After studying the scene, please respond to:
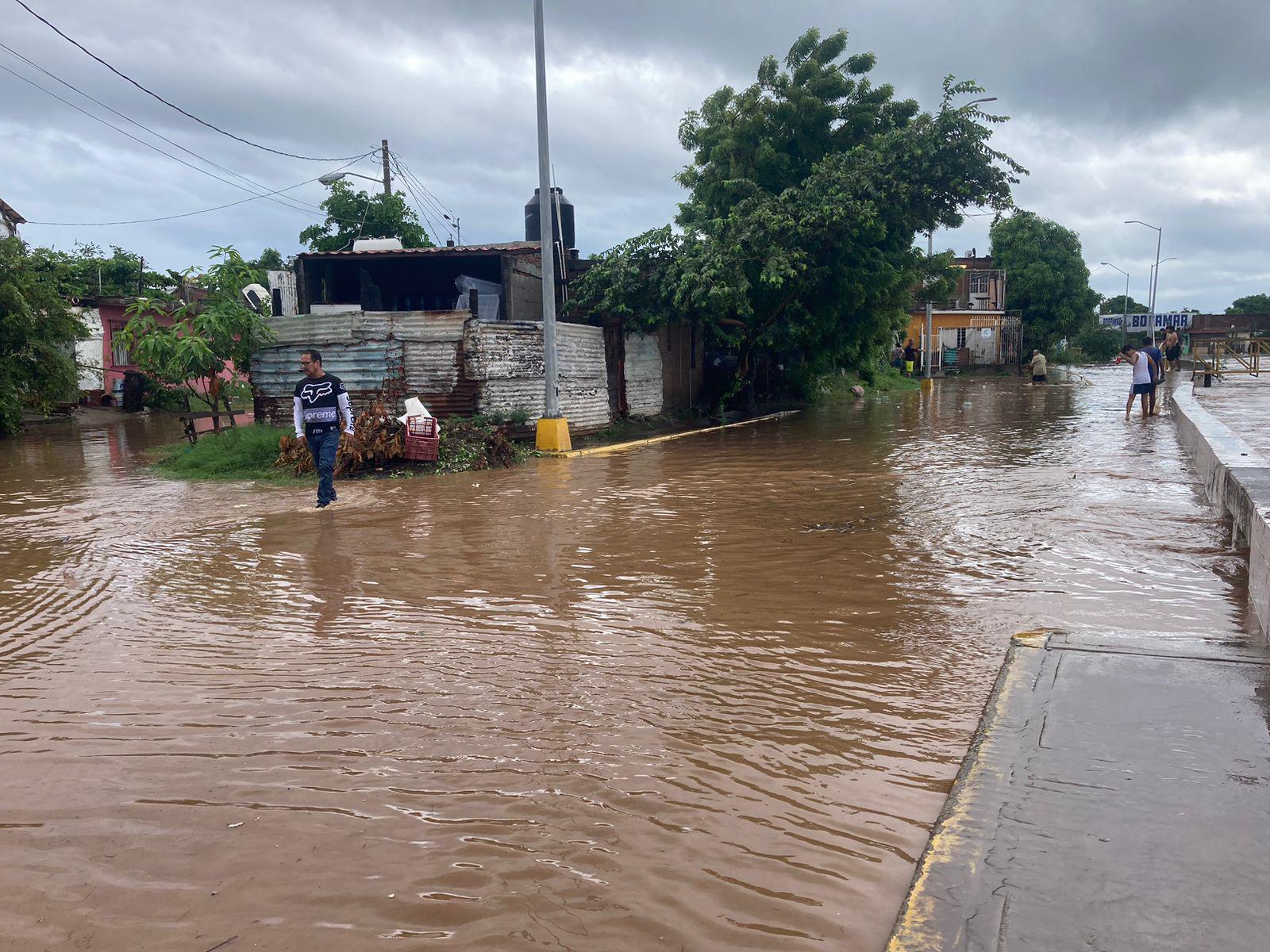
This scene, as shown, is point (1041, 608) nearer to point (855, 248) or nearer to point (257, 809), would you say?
point (257, 809)

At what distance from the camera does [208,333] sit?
15.6 metres

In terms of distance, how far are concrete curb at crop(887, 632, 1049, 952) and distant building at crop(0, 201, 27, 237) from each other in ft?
126

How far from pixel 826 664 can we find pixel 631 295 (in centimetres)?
1646

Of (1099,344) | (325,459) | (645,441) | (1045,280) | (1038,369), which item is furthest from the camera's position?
(1099,344)

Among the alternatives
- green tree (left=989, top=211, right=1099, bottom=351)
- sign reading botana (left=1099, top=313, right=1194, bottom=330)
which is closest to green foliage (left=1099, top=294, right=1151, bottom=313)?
sign reading botana (left=1099, top=313, right=1194, bottom=330)

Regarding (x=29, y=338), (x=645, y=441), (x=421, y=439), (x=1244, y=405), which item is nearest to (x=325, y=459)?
(x=421, y=439)

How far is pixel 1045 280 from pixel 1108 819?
61.5 meters

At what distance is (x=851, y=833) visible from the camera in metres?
3.23

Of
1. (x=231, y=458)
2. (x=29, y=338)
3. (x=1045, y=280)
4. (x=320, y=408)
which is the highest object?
(x=1045, y=280)

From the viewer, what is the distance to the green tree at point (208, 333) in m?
15.2

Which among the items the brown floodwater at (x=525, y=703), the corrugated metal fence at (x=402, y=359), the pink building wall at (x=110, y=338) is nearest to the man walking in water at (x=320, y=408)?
the brown floodwater at (x=525, y=703)

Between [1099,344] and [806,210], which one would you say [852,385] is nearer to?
[806,210]

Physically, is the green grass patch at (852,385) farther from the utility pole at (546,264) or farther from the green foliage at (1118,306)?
the green foliage at (1118,306)

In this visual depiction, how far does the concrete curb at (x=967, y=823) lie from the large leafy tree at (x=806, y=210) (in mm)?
15231
